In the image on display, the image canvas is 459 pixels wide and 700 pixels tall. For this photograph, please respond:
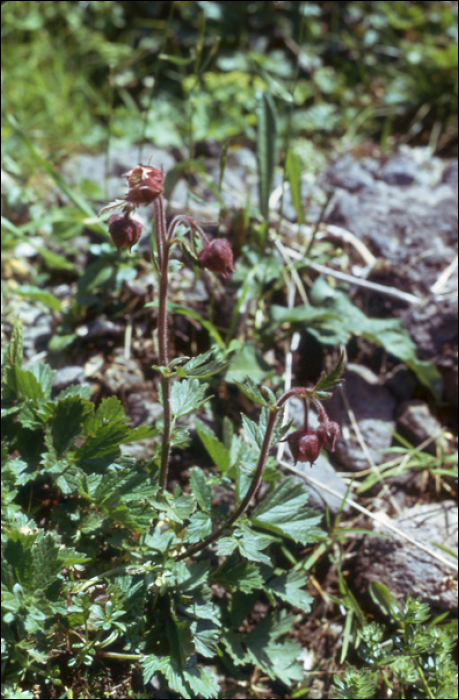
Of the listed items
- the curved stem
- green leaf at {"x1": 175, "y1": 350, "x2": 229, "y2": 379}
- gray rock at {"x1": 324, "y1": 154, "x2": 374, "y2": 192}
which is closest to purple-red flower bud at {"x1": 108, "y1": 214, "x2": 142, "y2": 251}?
green leaf at {"x1": 175, "y1": 350, "x2": 229, "y2": 379}

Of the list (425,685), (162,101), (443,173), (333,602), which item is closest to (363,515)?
(333,602)

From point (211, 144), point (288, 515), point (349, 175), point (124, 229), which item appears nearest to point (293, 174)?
point (349, 175)

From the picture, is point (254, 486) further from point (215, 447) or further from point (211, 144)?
point (211, 144)

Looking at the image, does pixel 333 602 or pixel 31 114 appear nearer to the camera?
pixel 333 602

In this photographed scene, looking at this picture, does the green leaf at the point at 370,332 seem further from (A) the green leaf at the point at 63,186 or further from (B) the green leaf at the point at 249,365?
(A) the green leaf at the point at 63,186

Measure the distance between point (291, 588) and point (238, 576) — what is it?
8.9 inches

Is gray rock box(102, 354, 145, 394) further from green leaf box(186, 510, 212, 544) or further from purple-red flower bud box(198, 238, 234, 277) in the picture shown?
purple-red flower bud box(198, 238, 234, 277)

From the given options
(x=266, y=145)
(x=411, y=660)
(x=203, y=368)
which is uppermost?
(x=266, y=145)

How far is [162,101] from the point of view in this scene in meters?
4.17

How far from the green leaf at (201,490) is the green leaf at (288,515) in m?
0.16

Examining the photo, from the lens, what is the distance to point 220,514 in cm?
211

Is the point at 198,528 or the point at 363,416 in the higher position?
A: the point at 363,416

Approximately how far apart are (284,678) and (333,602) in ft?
1.24

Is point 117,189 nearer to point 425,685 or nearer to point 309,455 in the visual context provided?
point 309,455
